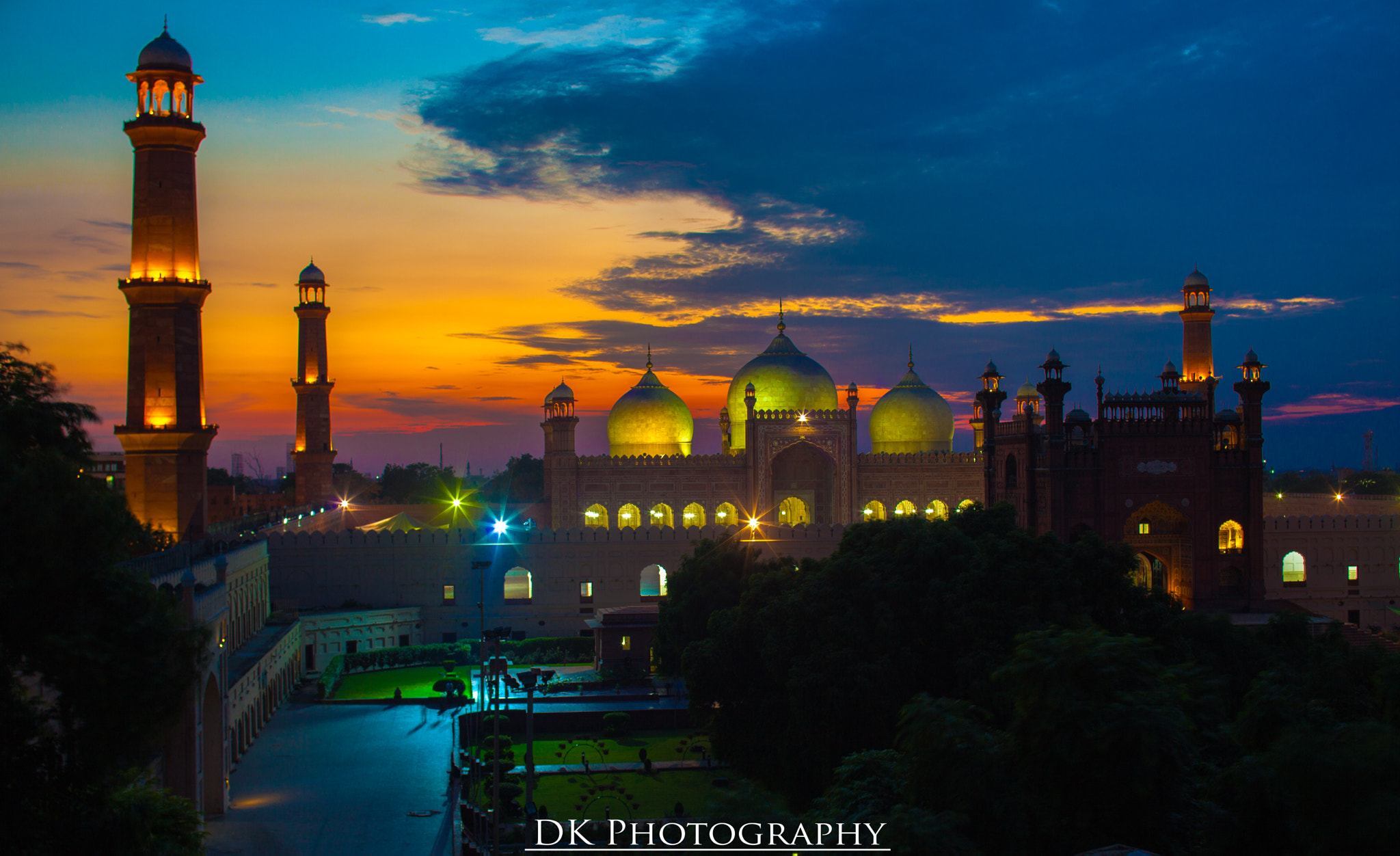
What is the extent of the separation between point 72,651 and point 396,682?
21.0 metres

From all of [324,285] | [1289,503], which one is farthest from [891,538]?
[1289,503]

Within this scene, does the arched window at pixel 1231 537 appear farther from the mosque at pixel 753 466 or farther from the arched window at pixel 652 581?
A: the arched window at pixel 652 581

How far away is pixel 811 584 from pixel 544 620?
16.8 meters

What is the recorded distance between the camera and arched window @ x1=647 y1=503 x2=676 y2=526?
4012 centimetres

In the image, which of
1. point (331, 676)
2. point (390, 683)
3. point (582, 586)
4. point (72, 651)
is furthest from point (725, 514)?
point (72, 651)

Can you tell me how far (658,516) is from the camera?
132 ft

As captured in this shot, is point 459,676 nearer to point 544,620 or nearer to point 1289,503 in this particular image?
point 544,620

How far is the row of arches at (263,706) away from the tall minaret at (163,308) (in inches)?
149

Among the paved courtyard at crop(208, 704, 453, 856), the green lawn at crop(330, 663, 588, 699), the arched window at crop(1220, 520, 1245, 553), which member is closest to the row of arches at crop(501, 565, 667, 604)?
the green lawn at crop(330, 663, 588, 699)

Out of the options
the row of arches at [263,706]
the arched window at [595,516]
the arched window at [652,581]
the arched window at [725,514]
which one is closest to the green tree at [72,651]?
the row of arches at [263,706]

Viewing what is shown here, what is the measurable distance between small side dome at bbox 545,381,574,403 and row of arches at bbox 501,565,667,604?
6.35 m

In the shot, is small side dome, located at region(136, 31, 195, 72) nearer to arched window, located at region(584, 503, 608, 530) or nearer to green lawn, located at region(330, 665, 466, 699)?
green lawn, located at region(330, 665, 466, 699)

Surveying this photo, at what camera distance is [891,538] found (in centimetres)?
1902

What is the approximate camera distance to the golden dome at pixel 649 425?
42.8m
